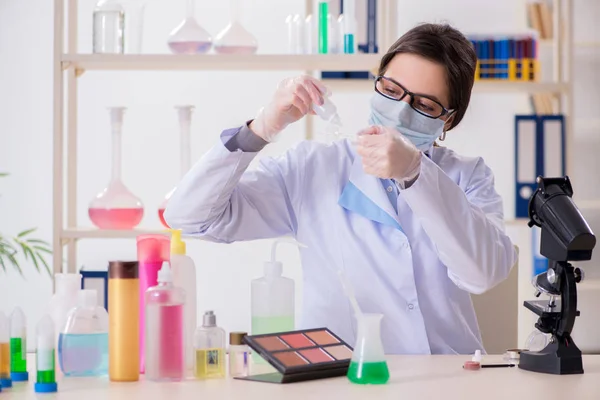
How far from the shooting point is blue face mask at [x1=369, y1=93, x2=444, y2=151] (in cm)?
168

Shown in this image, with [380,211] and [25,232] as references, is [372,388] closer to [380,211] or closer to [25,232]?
[380,211]

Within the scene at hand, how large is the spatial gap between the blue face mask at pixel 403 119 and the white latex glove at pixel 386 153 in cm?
29

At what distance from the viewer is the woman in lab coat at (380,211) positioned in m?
1.60

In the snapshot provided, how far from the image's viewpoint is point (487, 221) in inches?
62.0

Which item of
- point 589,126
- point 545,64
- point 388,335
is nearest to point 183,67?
point 388,335

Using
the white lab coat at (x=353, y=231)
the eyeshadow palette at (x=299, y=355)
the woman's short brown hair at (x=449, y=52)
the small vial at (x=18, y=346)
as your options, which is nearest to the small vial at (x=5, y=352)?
the small vial at (x=18, y=346)

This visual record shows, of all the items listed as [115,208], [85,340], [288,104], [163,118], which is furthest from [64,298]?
[163,118]

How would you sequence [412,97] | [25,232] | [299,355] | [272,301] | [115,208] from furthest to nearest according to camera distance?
[25,232]
[115,208]
[412,97]
[272,301]
[299,355]

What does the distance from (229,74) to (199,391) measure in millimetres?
2481

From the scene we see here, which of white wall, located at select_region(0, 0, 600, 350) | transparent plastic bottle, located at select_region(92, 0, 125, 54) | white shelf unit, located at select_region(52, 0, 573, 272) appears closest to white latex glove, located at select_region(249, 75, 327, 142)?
white shelf unit, located at select_region(52, 0, 573, 272)

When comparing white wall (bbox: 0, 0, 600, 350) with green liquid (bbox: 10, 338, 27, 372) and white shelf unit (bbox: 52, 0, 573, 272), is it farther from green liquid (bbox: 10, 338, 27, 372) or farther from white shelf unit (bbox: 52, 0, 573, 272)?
green liquid (bbox: 10, 338, 27, 372)

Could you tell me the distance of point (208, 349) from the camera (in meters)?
1.27

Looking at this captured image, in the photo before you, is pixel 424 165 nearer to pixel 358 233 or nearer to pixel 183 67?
pixel 358 233

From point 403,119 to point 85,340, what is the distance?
78cm
